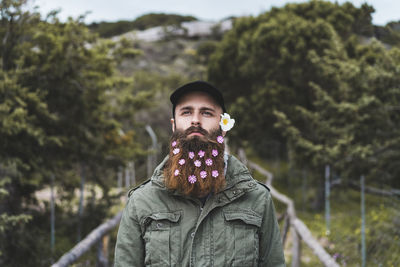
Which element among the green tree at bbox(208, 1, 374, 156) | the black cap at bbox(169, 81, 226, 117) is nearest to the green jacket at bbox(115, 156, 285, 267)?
the black cap at bbox(169, 81, 226, 117)

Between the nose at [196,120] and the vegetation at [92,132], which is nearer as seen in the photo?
the nose at [196,120]

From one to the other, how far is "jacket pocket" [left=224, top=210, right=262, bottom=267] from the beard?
0.15m

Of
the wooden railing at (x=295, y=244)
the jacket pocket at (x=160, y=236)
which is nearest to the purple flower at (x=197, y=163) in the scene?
the jacket pocket at (x=160, y=236)

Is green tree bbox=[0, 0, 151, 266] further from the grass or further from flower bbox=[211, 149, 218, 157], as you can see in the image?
flower bbox=[211, 149, 218, 157]

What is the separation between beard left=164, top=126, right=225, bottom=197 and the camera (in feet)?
5.82

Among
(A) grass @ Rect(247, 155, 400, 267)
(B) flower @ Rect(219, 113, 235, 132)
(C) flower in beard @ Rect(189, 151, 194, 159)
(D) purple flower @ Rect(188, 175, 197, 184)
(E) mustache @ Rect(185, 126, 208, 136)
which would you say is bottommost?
(A) grass @ Rect(247, 155, 400, 267)

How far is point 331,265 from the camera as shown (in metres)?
3.02

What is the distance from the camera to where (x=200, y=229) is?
168 centimetres

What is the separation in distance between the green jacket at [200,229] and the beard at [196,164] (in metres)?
0.05

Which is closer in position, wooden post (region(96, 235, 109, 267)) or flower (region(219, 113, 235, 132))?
flower (region(219, 113, 235, 132))

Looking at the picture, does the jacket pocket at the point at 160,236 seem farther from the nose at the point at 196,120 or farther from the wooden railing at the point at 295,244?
the wooden railing at the point at 295,244

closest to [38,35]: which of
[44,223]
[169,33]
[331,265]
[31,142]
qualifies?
[31,142]

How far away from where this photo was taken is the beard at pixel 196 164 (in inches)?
69.8

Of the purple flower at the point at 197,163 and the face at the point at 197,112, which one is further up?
the face at the point at 197,112
